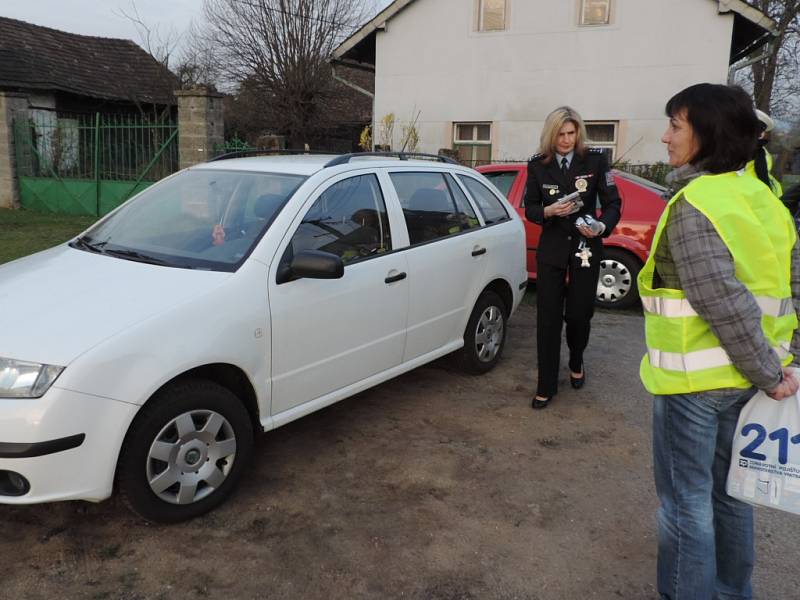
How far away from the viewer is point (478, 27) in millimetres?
17281

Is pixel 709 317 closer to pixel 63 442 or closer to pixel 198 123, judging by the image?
pixel 63 442

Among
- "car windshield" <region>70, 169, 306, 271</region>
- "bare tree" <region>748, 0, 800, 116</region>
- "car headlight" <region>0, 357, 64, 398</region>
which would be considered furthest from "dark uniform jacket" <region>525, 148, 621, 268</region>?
"bare tree" <region>748, 0, 800, 116</region>

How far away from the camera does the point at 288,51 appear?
24031 millimetres

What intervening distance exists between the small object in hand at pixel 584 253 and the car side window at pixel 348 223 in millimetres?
1270

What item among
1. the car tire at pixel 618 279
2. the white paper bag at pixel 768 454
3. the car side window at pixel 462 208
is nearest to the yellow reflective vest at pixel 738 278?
the white paper bag at pixel 768 454

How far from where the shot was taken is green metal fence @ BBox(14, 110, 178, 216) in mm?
12734

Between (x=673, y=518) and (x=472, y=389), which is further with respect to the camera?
(x=472, y=389)

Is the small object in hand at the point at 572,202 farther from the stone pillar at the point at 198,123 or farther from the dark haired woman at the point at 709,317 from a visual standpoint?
the stone pillar at the point at 198,123

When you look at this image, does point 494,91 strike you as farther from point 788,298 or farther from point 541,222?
point 788,298

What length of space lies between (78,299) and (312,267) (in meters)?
1.04

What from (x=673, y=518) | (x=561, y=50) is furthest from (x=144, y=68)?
(x=673, y=518)

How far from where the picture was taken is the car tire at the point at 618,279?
23.6ft

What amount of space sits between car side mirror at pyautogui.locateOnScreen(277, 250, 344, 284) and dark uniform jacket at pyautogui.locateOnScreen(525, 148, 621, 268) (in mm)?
1684

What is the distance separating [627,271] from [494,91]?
11248 mm
